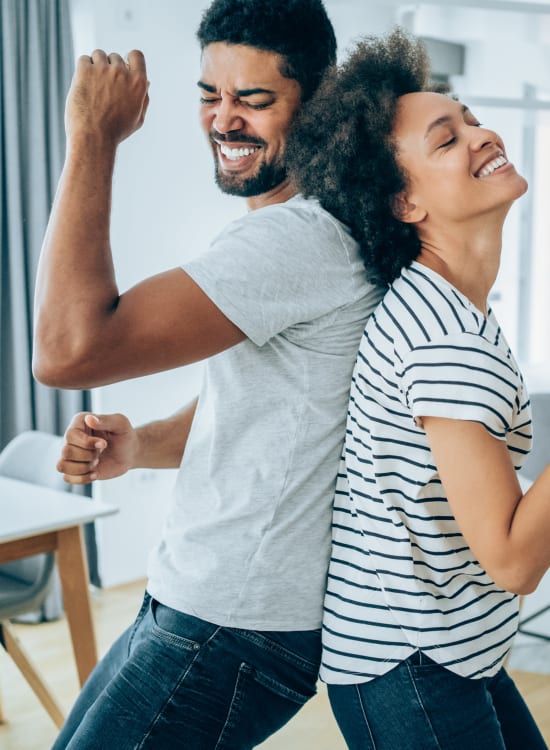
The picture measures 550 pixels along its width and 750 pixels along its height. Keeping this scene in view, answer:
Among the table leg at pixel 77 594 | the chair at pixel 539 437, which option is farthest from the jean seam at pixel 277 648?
the chair at pixel 539 437

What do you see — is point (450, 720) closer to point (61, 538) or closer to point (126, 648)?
point (126, 648)

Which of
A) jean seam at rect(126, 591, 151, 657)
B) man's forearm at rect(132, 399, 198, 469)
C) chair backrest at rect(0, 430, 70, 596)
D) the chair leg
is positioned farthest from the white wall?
jean seam at rect(126, 591, 151, 657)

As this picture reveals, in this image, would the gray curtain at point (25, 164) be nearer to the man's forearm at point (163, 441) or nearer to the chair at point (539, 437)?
the chair at point (539, 437)

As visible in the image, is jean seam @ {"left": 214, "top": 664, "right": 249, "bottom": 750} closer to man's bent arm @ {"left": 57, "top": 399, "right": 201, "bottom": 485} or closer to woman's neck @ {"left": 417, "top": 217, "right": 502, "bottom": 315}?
man's bent arm @ {"left": 57, "top": 399, "right": 201, "bottom": 485}

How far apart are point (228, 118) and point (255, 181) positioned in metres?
0.09

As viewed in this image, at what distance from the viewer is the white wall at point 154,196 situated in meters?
3.93

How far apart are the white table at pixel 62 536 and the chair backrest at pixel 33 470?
9 centimetres

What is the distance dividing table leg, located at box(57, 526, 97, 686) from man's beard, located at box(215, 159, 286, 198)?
52.3 inches

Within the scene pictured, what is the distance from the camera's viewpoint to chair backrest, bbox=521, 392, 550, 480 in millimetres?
3070

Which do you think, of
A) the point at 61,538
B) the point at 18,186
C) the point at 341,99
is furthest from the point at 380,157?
the point at 18,186

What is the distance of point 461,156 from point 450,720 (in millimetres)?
671

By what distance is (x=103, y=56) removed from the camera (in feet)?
3.26

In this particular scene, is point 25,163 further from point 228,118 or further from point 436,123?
point 436,123

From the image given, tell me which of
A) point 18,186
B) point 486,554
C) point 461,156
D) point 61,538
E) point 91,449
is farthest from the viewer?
point 18,186
